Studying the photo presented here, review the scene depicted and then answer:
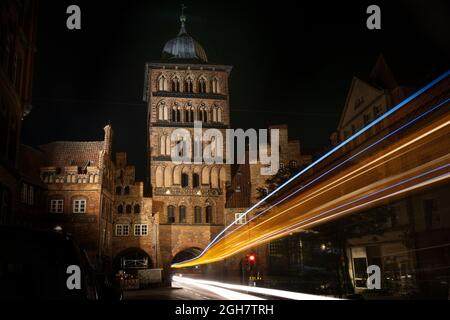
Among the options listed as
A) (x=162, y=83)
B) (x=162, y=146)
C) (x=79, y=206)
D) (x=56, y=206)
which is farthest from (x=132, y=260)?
(x=162, y=83)

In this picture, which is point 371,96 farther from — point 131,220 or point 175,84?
point 175,84

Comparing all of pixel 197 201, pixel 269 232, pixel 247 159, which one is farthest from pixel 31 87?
pixel 247 159

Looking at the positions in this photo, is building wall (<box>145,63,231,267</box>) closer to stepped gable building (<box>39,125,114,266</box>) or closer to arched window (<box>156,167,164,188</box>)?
arched window (<box>156,167,164,188</box>)

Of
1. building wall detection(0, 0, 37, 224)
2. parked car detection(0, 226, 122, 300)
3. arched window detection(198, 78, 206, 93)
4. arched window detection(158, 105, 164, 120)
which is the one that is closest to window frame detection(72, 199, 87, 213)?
arched window detection(158, 105, 164, 120)

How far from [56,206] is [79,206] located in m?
1.82

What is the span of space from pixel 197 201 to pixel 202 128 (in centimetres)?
780

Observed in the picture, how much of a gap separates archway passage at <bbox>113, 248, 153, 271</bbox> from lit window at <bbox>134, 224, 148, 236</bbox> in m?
1.65

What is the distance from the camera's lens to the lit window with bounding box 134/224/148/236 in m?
46.6

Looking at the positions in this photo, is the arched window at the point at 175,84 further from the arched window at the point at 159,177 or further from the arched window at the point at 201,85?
the arched window at the point at 159,177

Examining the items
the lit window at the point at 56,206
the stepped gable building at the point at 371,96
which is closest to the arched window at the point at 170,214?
the lit window at the point at 56,206

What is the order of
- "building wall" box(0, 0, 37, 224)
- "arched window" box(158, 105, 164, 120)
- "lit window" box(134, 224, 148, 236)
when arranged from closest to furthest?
"building wall" box(0, 0, 37, 224) → "lit window" box(134, 224, 148, 236) → "arched window" box(158, 105, 164, 120)

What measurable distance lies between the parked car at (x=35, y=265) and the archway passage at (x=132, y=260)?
44.6m

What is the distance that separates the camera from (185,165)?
5062 centimetres
